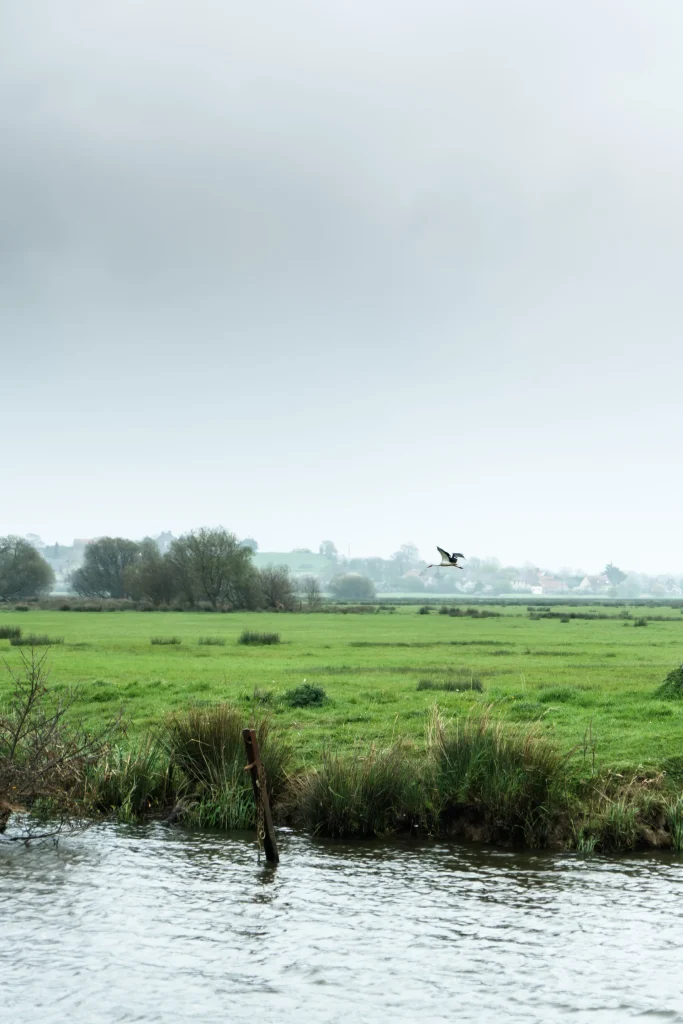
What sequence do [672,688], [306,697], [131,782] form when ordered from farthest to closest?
[672,688] < [306,697] < [131,782]

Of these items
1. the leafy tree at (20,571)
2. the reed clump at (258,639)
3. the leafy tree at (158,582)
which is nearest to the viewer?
the reed clump at (258,639)

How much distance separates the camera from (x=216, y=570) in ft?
435

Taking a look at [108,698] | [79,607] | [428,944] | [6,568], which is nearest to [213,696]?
[108,698]

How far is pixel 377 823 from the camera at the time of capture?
19984 mm

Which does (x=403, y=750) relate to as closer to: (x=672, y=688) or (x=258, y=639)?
(x=672, y=688)

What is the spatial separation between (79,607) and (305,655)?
3382 inches

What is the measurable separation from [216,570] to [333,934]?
119 m

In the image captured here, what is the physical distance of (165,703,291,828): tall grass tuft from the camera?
20.8 meters

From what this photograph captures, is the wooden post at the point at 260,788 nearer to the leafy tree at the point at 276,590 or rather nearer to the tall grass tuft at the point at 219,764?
the tall grass tuft at the point at 219,764

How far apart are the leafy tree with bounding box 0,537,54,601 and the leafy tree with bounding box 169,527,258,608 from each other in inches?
2124

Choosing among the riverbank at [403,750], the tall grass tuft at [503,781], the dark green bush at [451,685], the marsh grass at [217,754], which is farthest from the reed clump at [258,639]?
the tall grass tuft at [503,781]

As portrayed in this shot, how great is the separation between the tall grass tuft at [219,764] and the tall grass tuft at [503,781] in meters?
3.37

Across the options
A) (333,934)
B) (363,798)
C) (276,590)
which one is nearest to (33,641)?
(363,798)

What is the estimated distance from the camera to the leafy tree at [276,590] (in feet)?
427
